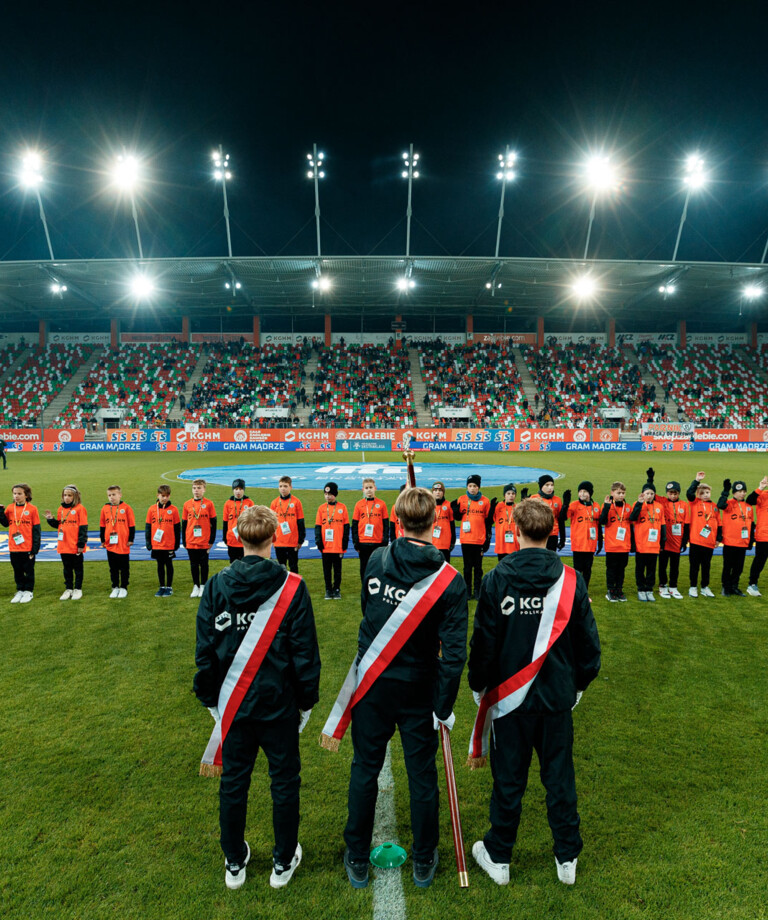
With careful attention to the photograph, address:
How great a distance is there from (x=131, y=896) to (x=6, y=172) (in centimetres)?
4949

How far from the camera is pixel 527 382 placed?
49656 millimetres

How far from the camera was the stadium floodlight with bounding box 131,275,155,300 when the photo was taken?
42.4m

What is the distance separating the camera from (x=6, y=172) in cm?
3772

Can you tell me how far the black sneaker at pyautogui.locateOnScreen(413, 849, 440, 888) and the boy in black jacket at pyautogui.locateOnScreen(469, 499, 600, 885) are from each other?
380mm

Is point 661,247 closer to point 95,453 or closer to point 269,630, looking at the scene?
point 95,453

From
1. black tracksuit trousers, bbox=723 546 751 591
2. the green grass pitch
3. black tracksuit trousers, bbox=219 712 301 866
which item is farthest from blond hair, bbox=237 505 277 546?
black tracksuit trousers, bbox=723 546 751 591

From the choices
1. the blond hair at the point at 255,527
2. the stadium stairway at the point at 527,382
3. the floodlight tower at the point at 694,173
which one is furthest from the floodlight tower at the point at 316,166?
the blond hair at the point at 255,527

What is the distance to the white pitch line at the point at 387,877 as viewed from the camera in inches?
115

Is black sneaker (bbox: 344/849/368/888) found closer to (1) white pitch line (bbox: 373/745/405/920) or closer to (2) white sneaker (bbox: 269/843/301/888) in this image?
(1) white pitch line (bbox: 373/745/405/920)

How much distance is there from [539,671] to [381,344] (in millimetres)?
51878

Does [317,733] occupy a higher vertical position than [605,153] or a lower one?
lower

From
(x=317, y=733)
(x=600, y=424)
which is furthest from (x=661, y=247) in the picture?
(x=317, y=733)

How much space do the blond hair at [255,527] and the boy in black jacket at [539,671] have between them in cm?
129

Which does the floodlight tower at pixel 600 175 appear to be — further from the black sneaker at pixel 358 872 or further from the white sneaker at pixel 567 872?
the black sneaker at pixel 358 872
